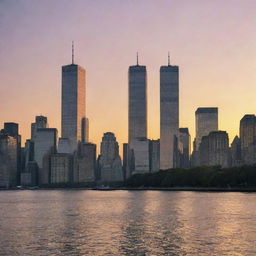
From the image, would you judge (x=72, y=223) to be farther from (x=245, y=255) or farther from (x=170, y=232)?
(x=245, y=255)

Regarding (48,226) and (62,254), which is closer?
(62,254)

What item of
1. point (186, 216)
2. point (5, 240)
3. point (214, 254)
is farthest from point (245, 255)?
point (186, 216)

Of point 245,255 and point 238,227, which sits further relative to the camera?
point 238,227

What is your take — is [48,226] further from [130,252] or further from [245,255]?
[245,255]

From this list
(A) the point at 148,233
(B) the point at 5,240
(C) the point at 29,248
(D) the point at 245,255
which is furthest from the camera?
(A) the point at 148,233

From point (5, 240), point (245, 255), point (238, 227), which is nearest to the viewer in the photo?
point (245, 255)

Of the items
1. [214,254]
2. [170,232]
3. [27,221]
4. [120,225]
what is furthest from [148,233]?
[27,221]

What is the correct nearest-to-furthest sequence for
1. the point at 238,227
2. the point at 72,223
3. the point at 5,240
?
the point at 5,240
the point at 238,227
the point at 72,223

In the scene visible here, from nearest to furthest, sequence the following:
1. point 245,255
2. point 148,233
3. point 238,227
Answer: point 245,255 < point 148,233 < point 238,227
